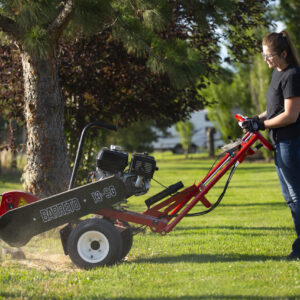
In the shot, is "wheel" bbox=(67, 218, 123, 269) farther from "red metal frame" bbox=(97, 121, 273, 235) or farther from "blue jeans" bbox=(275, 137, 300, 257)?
"blue jeans" bbox=(275, 137, 300, 257)

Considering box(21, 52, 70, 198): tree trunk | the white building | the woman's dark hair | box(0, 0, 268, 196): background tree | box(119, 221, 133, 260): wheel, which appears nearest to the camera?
the woman's dark hair

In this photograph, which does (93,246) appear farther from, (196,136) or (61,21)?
(196,136)

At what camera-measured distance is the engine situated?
5.19 m

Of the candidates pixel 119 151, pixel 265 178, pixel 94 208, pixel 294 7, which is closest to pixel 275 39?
pixel 119 151

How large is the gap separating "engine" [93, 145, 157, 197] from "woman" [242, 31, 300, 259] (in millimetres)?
A: 996

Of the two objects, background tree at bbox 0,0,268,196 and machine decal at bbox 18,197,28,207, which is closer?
machine decal at bbox 18,197,28,207

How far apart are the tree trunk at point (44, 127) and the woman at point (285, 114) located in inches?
113

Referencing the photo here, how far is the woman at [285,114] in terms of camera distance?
4.79 meters

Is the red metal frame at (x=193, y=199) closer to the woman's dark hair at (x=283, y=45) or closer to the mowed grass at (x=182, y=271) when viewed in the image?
the mowed grass at (x=182, y=271)

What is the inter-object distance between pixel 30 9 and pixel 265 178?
13.8m

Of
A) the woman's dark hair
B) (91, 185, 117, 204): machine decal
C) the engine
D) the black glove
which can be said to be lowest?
(91, 185, 117, 204): machine decal

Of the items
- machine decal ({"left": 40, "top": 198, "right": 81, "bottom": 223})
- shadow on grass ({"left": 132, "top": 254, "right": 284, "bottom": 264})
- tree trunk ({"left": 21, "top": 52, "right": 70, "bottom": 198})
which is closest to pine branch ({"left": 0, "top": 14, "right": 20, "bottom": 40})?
tree trunk ({"left": 21, "top": 52, "right": 70, "bottom": 198})

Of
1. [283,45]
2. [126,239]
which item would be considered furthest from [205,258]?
[283,45]

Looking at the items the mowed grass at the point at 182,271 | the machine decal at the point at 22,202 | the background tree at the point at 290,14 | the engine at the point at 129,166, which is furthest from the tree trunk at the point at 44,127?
the background tree at the point at 290,14
